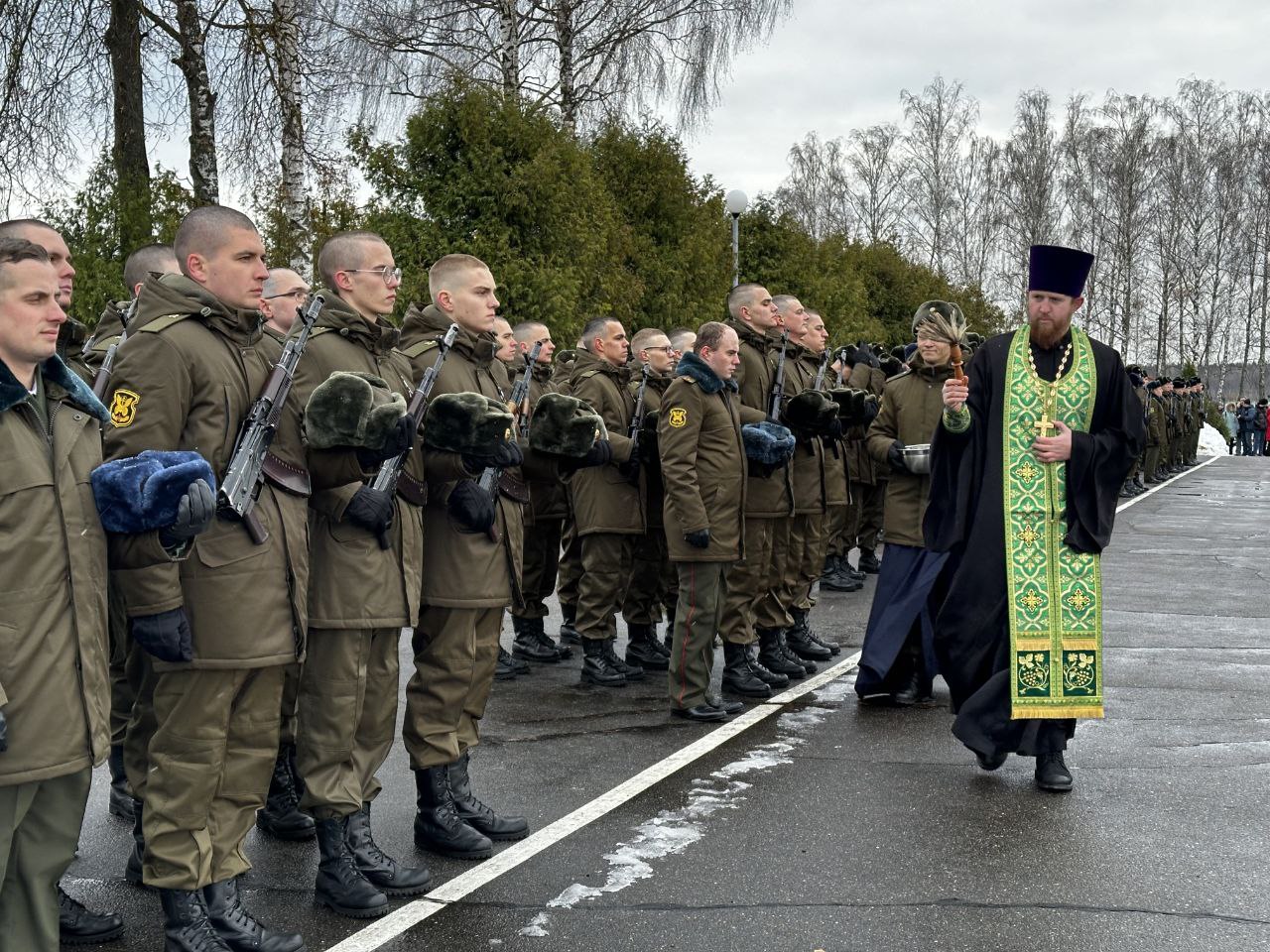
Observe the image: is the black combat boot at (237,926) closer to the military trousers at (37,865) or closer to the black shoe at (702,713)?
the military trousers at (37,865)

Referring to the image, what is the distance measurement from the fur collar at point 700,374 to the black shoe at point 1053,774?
241 centimetres

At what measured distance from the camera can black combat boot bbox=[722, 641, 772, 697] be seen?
7.68 meters

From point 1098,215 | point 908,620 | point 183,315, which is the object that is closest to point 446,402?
point 183,315

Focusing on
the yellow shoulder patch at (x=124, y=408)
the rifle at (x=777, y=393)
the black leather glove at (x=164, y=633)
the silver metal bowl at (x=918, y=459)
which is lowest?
the black leather glove at (x=164, y=633)

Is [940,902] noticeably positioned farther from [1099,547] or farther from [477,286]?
[477,286]

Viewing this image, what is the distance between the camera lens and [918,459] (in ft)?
25.6

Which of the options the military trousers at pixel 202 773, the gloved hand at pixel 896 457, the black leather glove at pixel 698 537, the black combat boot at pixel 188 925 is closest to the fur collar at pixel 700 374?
the black leather glove at pixel 698 537

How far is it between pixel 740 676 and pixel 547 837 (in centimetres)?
262

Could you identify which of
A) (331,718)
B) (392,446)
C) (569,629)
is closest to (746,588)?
(569,629)

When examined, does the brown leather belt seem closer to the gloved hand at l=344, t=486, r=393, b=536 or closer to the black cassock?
the gloved hand at l=344, t=486, r=393, b=536

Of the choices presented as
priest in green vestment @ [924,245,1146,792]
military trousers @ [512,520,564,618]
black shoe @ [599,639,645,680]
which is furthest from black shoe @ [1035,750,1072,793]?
military trousers @ [512,520,564,618]

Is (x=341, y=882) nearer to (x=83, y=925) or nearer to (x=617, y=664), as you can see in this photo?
(x=83, y=925)

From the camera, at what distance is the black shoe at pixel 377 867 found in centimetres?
464

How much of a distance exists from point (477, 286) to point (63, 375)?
6.61ft
